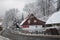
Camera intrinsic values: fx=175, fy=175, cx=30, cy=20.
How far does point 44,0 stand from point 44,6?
73cm

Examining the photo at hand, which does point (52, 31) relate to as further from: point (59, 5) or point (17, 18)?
point (17, 18)

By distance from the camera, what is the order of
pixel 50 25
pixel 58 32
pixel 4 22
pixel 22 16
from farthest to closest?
pixel 4 22
pixel 22 16
pixel 50 25
pixel 58 32

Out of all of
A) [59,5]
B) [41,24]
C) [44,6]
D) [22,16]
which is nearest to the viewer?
[59,5]

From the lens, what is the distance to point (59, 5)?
12.9 m

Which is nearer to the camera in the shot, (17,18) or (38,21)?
(38,21)

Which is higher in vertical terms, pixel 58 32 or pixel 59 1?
pixel 59 1

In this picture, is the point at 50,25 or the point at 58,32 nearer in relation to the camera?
the point at 58,32

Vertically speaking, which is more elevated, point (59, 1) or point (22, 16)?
point (59, 1)

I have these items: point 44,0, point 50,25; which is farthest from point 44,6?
point 50,25

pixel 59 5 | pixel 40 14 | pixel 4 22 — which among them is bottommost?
pixel 4 22

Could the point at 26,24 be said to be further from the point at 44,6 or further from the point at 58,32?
the point at 58,32

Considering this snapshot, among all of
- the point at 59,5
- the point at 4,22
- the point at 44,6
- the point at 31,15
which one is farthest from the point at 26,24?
the point at 4,22

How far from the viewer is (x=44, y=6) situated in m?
17.5

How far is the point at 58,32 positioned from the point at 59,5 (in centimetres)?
357
